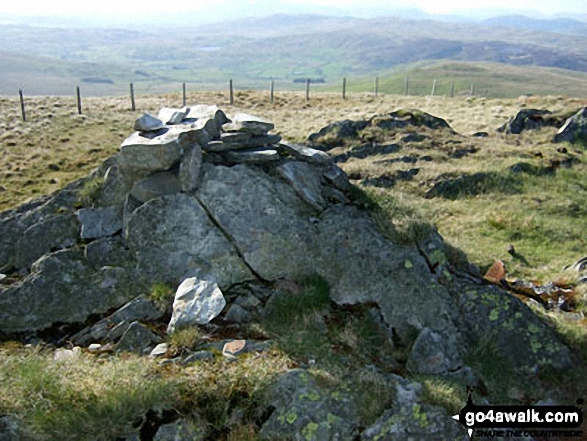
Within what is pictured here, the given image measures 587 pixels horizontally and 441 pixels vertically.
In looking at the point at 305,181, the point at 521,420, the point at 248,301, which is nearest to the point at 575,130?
the point at 305,181

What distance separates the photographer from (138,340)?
25.9 ft

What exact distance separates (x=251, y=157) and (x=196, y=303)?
12.1 ft

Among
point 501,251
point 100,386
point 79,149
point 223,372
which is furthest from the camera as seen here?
point 79,149

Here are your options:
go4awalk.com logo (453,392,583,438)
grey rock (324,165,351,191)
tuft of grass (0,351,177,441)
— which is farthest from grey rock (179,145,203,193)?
go4awalk.com logo (453,392,583,438)

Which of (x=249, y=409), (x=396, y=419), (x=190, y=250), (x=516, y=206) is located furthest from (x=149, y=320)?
(x=516, y=206)

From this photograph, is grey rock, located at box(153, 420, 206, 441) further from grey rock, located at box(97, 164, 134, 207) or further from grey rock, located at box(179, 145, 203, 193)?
grey rock, located at box(97, 164, 134, 207)

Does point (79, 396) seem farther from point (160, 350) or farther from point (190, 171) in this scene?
point (190, 171)

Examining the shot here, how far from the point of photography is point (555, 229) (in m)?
18.4

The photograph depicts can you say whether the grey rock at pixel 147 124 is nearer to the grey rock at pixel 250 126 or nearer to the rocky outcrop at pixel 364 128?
the grey rock at pixel 250 126

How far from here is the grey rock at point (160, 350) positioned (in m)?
7.49

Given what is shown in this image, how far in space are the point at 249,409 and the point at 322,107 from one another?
52.2 m

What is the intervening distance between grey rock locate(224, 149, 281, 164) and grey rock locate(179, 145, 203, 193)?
0.74 meters

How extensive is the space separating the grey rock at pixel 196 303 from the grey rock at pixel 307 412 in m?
2.01

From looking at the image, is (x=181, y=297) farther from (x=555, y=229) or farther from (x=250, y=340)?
(x=555, y=229)
